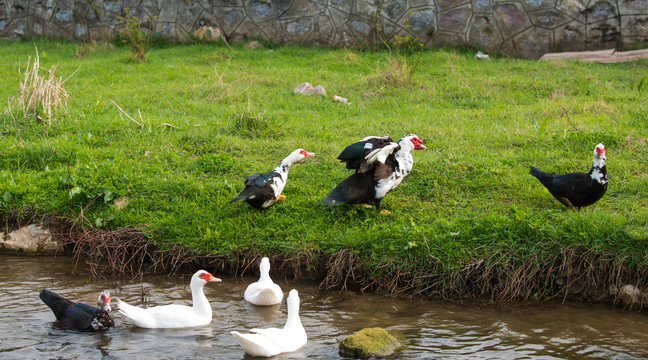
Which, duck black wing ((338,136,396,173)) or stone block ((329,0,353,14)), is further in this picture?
stone block ((329,0,353,14))

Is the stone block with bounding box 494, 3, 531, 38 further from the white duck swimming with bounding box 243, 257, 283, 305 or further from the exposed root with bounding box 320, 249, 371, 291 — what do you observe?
the white duck swimming with bounding box 243, 257, 283, 305

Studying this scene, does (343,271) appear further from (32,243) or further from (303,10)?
(303,10)

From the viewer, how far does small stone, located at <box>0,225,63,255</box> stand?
6906mm

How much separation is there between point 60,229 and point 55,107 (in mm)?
2702

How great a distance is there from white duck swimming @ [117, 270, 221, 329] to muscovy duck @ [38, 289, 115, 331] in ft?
0.41

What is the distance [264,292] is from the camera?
5.71 meters

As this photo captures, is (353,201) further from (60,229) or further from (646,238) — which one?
(60,229)

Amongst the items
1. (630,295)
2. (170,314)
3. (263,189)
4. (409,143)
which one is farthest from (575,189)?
(170,314)

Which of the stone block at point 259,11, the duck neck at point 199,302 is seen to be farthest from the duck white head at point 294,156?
the stone block at point 259,11

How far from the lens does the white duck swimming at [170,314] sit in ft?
17.4

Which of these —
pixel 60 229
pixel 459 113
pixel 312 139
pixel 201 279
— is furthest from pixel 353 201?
pixel 459 113

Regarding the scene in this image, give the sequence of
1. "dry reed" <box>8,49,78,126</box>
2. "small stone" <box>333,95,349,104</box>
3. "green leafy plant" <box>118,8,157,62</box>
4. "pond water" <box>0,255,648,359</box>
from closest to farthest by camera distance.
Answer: "pond water" <box>0,255,648,359</box> < "dry reed" <box>8,49,78,126</box> < "small stone" <box>333,95,349,104</box> < "green leafy plant" <box>118,8,157,62</box>

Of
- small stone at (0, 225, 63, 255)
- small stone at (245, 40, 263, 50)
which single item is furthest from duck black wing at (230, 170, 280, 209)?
small stone at (245, 40, 263, 50)

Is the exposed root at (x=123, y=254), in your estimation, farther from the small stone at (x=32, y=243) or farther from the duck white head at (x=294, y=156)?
the duck white head at (x=294, y=156)
